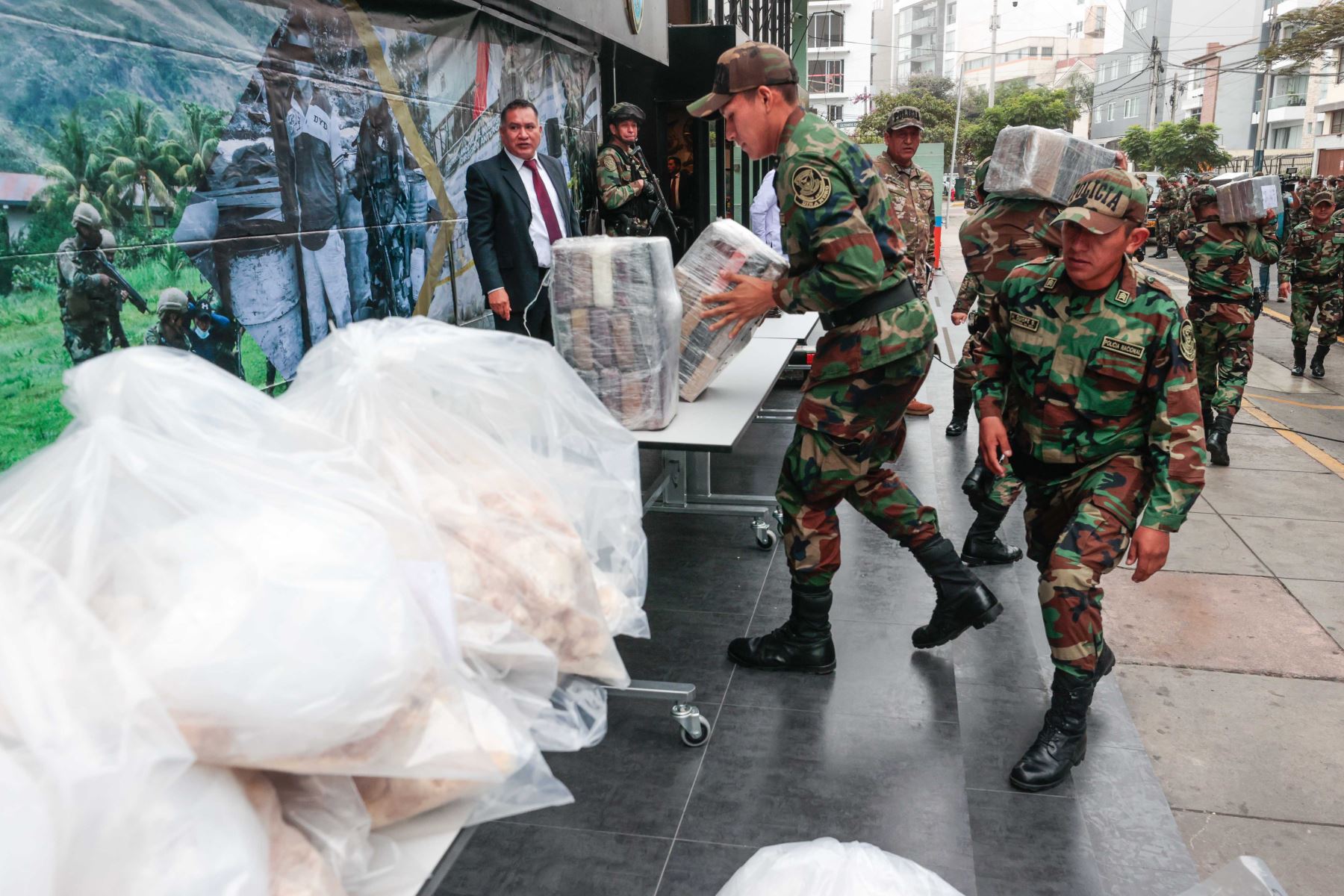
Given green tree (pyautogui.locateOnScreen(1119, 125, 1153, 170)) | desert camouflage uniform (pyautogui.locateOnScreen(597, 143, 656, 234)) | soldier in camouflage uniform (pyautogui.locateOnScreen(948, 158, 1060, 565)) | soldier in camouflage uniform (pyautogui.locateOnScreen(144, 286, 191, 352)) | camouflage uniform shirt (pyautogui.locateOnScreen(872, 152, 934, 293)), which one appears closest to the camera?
soldier in camouflage uniform (pyautogui.locateOnScreen(144, 286, 191, 352))

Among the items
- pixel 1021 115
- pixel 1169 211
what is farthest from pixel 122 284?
pixel 1021 115

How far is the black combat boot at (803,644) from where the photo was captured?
3.26m

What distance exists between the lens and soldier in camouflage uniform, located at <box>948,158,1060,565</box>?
14.2ft

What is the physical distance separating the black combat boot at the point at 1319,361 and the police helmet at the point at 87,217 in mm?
10044

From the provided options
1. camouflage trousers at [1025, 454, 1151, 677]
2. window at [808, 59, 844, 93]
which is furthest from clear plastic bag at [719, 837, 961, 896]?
window at [808, 59, 844, 93]

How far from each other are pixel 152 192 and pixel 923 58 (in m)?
136

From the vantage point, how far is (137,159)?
3.52 meters

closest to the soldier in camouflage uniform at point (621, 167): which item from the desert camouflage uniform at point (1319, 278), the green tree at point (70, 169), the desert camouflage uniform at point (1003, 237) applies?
the desert camouflage uniform at point (1003, 237)

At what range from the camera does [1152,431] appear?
108 inches

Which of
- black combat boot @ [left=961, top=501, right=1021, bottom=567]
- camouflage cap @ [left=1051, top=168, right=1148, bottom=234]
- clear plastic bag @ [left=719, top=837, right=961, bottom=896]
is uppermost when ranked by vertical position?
camouflage cap @ [left=1051, top=168, right=1148, bottom=234]

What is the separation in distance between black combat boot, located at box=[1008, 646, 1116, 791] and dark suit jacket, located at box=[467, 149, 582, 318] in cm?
321

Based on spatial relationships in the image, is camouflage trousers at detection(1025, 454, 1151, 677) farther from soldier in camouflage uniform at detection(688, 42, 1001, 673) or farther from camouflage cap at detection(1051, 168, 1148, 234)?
camouflage cap at detection(1051, 168, 1148, 234)

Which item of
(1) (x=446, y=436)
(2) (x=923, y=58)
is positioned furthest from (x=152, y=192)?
(2) (x=923, y=58)

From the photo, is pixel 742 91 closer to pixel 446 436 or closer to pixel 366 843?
pixel 446 436
